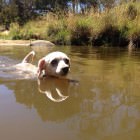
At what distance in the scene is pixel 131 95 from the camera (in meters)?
4.22

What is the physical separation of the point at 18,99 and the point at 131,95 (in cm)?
147

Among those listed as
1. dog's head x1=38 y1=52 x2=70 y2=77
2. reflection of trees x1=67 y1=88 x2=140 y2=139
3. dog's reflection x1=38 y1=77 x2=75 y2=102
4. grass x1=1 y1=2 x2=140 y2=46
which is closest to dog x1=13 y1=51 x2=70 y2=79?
dog's head x1=38 y1=52 x2=70 y2=77

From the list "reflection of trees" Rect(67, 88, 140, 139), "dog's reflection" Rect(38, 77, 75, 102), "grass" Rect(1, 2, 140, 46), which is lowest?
"reflection of trees" Rect(67, 88, 140, 139)

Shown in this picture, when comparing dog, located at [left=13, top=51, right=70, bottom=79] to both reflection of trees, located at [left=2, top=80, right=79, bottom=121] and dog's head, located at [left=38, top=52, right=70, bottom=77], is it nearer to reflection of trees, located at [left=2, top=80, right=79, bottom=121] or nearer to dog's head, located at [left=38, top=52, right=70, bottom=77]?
dog's head, located at [left=38, top=52, right=70, bottom=77]

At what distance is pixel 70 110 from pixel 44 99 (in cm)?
57

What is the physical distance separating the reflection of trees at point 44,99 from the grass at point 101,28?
1026 centimetres

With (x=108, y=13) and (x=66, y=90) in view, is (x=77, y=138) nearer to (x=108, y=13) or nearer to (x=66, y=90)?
(x=66, y=90)

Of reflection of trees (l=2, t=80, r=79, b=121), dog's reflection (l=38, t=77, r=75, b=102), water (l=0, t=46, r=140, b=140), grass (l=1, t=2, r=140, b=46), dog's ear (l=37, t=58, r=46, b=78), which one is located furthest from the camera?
grass (l=1, t=2, r=140, b=46)

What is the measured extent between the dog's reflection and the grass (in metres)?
9.89

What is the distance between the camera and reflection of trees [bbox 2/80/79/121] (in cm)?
322

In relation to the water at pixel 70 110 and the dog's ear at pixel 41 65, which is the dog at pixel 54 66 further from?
the water at pixel 70 110

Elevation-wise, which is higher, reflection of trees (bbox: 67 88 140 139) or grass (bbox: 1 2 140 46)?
grass (bbox: 1 2 140 46)

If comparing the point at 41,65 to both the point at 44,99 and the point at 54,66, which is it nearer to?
the point at 54,66

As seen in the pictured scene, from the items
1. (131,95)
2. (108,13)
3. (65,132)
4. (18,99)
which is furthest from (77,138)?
(108,13)
